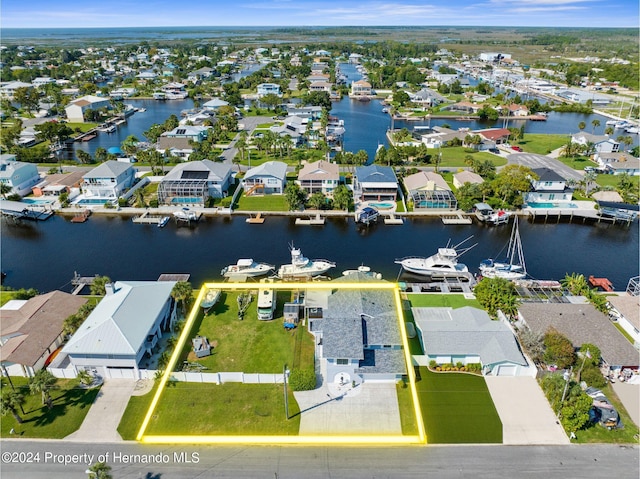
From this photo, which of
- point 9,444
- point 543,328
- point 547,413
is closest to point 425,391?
point 547,413

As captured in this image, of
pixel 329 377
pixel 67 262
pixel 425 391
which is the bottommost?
pixel 67 262

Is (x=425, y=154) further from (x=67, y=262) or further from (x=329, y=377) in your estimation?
(x=329, y=377)

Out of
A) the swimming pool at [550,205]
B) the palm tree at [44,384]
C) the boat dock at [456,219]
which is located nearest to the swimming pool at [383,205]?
the boat dock at [456,219]

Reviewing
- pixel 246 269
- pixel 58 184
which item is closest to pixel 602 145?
pixel 246 269

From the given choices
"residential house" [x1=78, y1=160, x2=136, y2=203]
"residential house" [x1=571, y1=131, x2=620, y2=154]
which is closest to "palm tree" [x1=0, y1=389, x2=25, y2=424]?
"residential house" [x1=78, y1=160, x2=136, y2=203]

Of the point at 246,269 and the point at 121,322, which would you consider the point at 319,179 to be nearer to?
the point at 246,269

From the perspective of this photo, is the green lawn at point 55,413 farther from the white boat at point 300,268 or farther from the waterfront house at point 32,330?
the white boat at point 300,268
